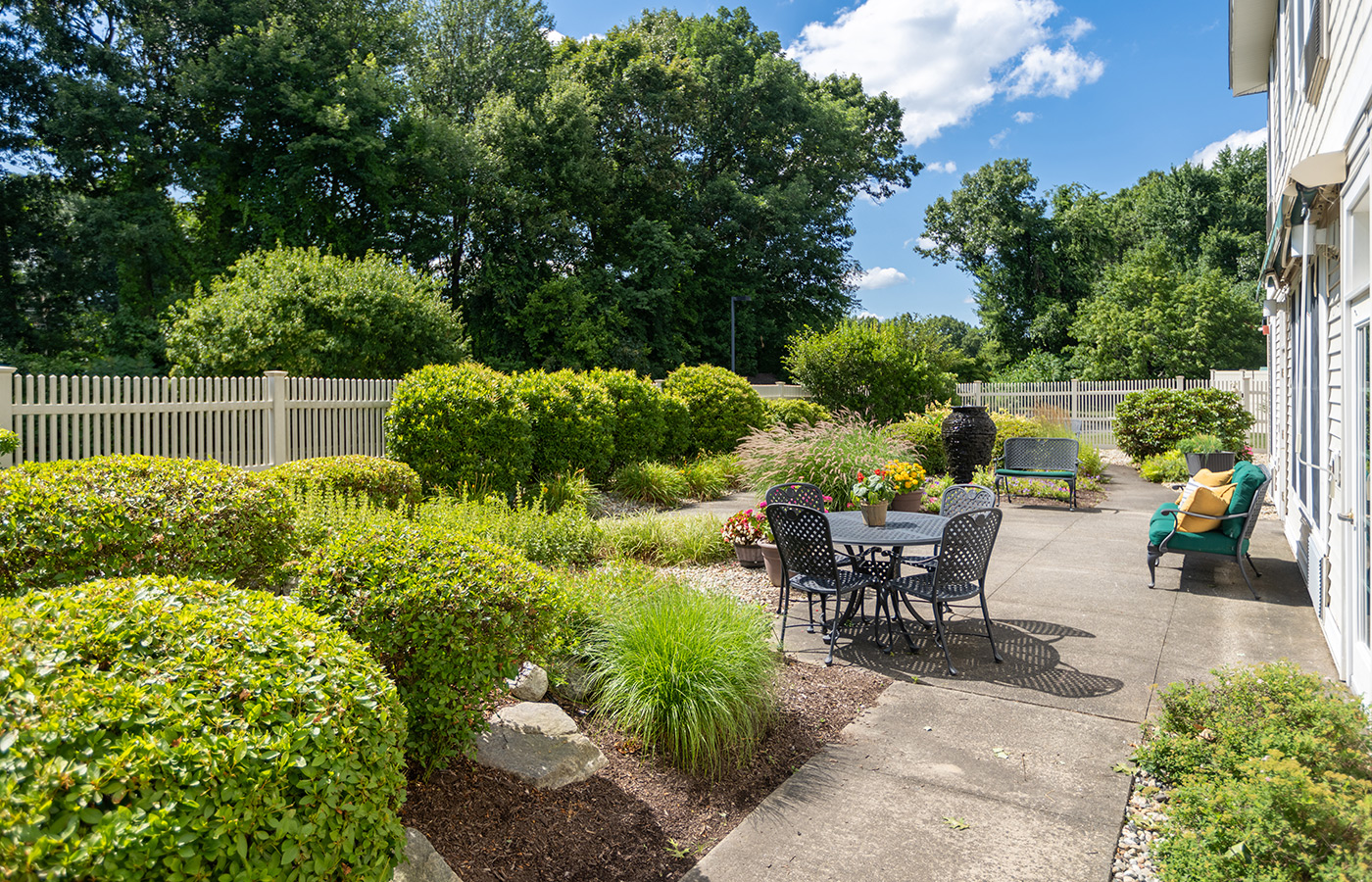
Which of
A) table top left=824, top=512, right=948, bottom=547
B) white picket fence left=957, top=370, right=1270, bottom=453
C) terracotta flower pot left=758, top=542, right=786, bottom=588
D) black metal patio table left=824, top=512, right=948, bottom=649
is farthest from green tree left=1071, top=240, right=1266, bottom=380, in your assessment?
black metal patio table left=824, top=512, right=948, bottom=649

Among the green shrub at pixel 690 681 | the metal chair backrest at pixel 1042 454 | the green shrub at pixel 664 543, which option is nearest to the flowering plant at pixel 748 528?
the green shrub at pixel 664 543

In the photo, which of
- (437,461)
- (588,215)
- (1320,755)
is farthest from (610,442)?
(588,215)

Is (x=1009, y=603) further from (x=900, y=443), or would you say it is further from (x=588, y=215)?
(x=588, y=215)

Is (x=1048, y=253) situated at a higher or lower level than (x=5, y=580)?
higher

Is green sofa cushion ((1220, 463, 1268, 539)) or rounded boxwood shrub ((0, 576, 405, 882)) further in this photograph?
green sofa cushion ((1220, 463, 1268, 539))

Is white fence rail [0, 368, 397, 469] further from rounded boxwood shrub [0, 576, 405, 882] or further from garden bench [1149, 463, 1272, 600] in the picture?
garden bench [1149, 463, 1272, 600]

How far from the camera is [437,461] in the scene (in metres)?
9.69

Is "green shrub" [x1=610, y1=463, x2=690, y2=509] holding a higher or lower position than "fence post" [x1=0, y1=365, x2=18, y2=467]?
lower

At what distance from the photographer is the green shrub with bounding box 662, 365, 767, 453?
51.7ft

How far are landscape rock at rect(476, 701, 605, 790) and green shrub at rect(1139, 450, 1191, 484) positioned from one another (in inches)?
518

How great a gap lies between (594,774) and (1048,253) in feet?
132

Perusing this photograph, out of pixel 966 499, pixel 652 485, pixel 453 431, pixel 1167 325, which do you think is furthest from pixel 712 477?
pixel 1167 325

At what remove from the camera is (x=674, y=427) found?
14.5m

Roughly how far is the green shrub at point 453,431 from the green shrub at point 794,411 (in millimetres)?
7808
